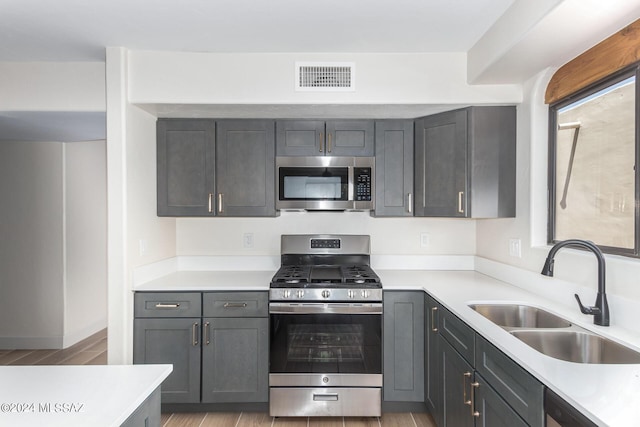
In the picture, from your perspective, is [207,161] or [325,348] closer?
[325,348]

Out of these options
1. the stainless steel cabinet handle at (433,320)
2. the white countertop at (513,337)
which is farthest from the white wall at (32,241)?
the stainless steel cabinet handle at (433,320)

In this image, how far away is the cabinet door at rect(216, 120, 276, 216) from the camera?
2.83m

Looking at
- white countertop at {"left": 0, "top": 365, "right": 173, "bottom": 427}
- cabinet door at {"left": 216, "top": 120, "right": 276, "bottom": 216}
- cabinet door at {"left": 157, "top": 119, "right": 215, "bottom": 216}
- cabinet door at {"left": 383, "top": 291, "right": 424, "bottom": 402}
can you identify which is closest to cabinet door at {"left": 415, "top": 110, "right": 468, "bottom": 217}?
cabinet door at {"left": 383, "top": 291, "right": 424, "bottom": 402}

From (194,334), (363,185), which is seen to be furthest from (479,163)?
(194,334)

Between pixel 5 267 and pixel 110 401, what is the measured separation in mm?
3935

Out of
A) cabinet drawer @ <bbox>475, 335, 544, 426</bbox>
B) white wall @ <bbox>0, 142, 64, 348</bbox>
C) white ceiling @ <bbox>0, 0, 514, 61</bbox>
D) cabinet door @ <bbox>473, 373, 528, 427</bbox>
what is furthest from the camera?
white wall @ <bbox>0, 142, 64, 348</bbox>

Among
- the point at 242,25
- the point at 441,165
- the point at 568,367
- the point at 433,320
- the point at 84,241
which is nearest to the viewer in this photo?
the point at 568,367

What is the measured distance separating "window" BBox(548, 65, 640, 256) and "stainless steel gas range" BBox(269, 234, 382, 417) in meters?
1.18

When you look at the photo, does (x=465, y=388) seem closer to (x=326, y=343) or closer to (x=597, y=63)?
(x=326, y=343)

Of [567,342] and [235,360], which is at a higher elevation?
[567,342]

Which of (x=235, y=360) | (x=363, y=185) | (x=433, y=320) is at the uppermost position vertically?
(x=363, y=185)

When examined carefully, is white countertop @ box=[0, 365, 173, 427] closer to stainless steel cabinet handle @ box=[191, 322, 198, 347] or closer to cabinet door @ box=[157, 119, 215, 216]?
stainless steel cabinet handle @ box=[191, 322, 198, 347]

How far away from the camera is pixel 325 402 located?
251 cm

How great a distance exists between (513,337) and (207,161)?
2188 mm
